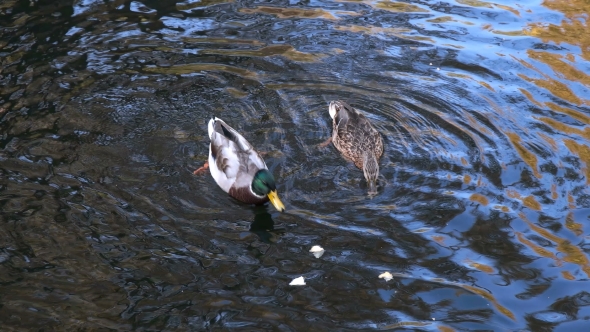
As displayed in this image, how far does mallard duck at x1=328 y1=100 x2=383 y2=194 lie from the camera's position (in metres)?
8.16

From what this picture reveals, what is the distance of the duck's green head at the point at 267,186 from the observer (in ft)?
24.5

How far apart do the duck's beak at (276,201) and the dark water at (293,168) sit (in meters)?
0.16

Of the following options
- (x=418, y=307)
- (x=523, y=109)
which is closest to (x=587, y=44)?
(x=523, y=109)

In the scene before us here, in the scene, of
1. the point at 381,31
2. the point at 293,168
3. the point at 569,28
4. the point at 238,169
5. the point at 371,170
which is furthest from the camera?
the point at 569,28

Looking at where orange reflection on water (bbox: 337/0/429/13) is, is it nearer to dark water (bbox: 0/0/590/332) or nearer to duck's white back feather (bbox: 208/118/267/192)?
dark water (bbox: 0/0/590/332)

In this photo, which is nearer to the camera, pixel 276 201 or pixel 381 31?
pixel 276 201

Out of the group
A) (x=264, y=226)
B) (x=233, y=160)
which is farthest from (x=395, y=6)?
(x=264, y=226)

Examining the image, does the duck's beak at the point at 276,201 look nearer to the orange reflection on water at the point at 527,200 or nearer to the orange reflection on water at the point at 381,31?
the orange reflection on water at the point at 527,200

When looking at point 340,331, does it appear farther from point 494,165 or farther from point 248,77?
point 248,77

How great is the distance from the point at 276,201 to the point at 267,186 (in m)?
0.19

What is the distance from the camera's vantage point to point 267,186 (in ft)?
24.7

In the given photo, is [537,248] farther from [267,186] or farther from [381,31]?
[381,31]

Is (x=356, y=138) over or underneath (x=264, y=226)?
over

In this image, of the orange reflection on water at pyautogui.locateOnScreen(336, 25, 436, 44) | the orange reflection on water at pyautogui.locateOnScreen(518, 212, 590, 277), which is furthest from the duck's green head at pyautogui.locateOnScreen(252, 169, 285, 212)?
the orange reflection on water at pyautogui.locateOnScreen(336, 25, 436, 44)
